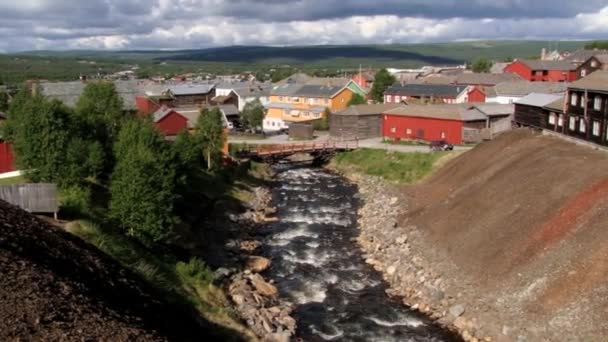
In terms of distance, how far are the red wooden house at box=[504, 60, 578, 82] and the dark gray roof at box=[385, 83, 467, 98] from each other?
70.5ft

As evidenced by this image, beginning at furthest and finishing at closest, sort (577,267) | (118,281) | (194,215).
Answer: (194,215) → (577,267) → (118,281)

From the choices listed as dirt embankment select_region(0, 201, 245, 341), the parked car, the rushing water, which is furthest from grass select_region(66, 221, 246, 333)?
the parked car

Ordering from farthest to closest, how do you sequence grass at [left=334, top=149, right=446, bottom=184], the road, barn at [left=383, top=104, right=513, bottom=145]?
1. barn at [left=383, top=104, right=513, bottom=145]
2. the road
3. grass at [left=334, top=149, right=446, bottom=184]

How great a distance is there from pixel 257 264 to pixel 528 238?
12301mm

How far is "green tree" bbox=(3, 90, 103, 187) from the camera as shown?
91.1ft

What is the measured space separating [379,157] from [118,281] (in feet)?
122

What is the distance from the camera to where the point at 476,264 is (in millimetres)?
25547

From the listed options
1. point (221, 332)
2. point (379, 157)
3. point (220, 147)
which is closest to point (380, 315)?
point (221, 332)

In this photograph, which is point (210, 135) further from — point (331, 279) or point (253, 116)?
point (253, 116)

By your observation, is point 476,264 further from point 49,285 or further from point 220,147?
point 220,147

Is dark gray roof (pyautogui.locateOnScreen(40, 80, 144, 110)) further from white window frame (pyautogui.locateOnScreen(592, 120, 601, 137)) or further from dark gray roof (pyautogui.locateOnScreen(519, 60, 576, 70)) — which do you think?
dark gray roof (pyautogui.locateOnScreen(519, 60, 576, 70))

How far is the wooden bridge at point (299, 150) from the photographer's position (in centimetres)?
5616

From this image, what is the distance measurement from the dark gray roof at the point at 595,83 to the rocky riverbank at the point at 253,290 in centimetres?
2196

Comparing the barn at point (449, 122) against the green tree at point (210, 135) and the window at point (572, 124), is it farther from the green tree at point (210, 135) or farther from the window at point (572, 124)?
the green tree at point (210, 135)
